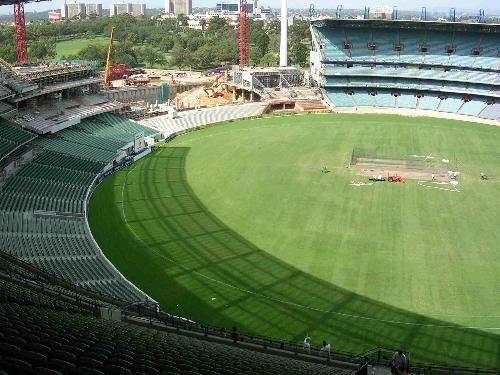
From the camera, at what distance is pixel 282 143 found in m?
59.2

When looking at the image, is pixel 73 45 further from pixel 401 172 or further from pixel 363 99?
pixel 401 172

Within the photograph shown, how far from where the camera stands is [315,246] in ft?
110

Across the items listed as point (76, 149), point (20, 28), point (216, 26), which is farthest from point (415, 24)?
point (216, 26)

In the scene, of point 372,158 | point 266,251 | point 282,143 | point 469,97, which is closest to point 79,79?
point 282,143

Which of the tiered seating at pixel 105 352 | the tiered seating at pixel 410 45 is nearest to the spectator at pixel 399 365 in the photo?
the tiered seating at pixel 105 352

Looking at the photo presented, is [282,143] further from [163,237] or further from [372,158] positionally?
[163,237]

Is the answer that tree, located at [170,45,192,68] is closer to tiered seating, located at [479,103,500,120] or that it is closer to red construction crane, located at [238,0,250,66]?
red construction crane, located at [238,0,250,66]

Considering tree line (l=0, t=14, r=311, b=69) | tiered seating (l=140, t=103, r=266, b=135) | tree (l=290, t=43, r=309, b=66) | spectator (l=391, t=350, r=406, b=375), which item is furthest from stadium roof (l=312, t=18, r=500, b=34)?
spectator (l=391, t=350, r=406, b=375)

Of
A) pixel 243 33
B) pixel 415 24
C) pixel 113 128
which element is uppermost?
pixel 415 24

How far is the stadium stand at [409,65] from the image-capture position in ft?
246

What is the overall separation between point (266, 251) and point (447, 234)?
11.4 m

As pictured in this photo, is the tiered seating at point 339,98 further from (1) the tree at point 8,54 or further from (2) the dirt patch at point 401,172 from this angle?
(1) the tree at point 8,54

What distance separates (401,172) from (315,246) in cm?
1741

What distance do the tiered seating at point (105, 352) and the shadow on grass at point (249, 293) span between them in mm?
7300
